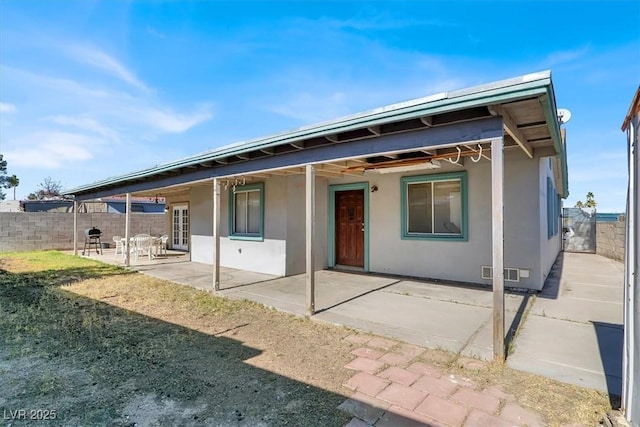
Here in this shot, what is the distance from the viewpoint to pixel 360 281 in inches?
291

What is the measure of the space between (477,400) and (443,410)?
1.19ft

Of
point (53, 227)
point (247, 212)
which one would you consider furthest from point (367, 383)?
point (53, 227)

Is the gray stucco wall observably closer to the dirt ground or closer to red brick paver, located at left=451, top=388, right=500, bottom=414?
the dirt ground

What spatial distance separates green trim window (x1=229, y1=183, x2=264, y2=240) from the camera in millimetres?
8702

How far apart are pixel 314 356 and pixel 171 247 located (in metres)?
13.5

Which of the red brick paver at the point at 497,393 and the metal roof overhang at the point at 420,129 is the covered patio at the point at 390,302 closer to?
the red brick paver at the point at 497,393

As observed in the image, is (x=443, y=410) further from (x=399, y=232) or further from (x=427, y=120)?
(x=399, y=232)

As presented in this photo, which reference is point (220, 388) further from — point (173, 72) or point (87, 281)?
point (173, 72)

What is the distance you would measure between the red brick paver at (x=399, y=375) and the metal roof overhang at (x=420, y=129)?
248 centimetres

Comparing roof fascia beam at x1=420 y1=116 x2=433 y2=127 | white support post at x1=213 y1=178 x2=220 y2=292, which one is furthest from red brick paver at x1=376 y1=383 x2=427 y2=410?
white support post at x1=213 y1=178 x2=220 y2=292

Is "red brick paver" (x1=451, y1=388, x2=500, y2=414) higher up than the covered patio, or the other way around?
the covered patio

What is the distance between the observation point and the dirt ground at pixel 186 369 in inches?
98.5

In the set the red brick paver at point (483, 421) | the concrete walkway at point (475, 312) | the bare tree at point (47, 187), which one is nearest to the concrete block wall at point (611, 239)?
the concrete walkway at point (475, 312)

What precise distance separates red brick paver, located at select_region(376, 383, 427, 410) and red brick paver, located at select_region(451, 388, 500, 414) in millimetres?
291
